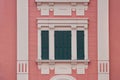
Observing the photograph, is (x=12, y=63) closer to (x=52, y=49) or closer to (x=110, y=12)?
(x=52, y=49)

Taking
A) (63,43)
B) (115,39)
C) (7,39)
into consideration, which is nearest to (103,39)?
(115,39)

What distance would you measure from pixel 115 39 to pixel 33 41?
3.44 m

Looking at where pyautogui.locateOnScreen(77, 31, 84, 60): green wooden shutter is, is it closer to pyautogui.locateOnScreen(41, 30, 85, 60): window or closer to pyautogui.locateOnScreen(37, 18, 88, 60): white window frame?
pyautogui.locateOnScreen(41, 30, 85, 60): window

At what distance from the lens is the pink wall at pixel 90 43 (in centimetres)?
2870

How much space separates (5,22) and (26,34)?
3.38 feet

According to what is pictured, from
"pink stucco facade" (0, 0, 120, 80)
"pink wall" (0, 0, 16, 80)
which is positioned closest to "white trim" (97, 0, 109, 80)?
"pink stucco facade" (0, 0, 120, 80)

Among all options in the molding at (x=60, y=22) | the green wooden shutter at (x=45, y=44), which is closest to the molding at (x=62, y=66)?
the green wooden shutter at (x=45, y=44)

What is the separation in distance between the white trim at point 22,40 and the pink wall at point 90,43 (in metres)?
0.18

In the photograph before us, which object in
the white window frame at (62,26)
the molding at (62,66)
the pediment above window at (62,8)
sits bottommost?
the molding at (62,66)

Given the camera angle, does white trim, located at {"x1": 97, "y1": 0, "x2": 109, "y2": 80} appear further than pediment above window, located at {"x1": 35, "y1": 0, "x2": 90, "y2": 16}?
No

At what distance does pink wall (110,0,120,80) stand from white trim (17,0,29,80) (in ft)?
11.7

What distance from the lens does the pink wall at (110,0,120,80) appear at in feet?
94.2

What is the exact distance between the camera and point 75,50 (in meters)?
28.9

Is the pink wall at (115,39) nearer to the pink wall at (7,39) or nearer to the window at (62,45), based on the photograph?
the window at (62,45)
